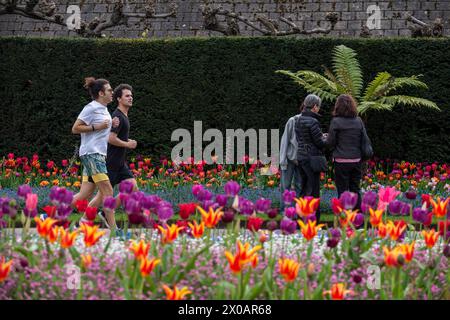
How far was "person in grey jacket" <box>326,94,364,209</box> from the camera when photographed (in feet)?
29.4

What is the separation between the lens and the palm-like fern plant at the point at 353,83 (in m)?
12.4

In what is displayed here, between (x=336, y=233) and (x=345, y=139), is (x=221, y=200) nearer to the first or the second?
(x=336, y=233)

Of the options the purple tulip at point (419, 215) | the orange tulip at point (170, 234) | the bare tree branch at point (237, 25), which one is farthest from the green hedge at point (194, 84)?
the orange tulip at point (170, 234)

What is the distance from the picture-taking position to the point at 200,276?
187 inches

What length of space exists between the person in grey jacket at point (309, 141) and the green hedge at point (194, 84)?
13.8 ft

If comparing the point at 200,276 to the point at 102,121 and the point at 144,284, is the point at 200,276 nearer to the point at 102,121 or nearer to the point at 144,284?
the point at 144,284

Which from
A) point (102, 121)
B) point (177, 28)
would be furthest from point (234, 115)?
point (102, 121)

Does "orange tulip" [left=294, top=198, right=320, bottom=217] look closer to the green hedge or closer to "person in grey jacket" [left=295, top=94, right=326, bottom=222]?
"person in grey jacket" [left=295, top=94, right=326, bottom=222]

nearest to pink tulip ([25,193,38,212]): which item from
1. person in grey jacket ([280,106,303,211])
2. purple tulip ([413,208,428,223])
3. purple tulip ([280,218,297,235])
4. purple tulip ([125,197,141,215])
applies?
purple tulip ([125,197,141,215])

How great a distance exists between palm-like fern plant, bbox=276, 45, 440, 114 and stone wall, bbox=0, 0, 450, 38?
3601 mm

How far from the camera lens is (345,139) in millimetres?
8961

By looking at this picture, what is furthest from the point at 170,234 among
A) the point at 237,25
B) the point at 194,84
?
the point at 237,25

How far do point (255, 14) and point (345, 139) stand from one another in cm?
877
